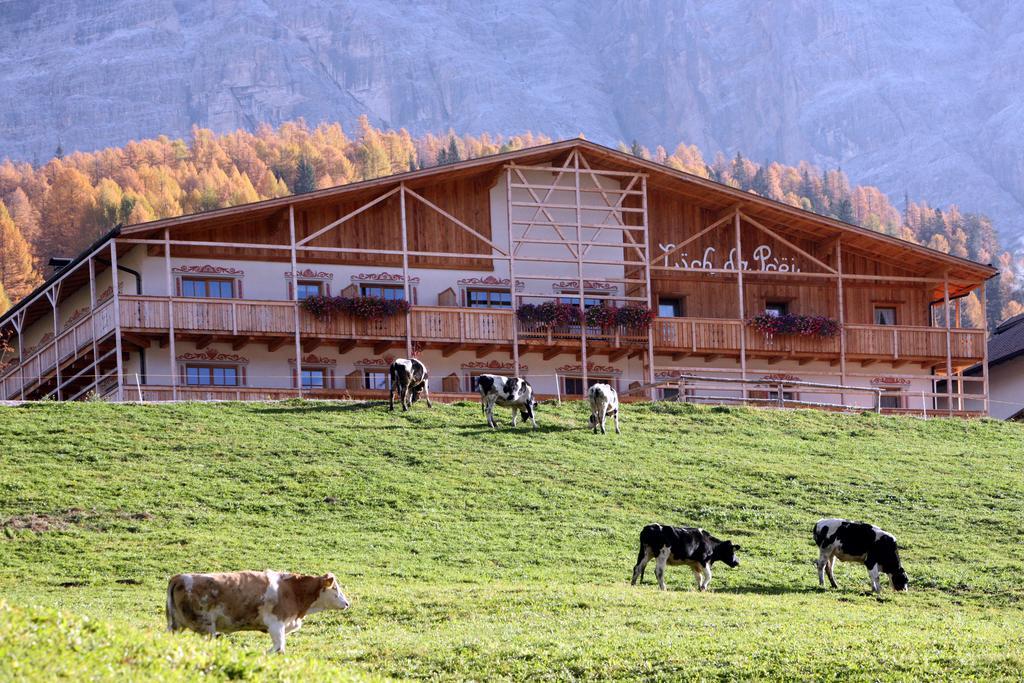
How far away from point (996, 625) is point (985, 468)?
15087 millimetres

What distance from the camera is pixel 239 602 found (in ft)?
49.3

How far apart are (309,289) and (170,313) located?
5321mm

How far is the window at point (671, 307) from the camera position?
4919 cm

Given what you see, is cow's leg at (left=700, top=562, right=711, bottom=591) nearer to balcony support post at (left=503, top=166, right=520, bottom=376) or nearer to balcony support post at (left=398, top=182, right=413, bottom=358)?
balcony support post at (left=398, top=182, right=413, bottom=358)

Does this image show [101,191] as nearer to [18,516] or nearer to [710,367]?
[710,367]

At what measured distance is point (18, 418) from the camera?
31969 millimetres

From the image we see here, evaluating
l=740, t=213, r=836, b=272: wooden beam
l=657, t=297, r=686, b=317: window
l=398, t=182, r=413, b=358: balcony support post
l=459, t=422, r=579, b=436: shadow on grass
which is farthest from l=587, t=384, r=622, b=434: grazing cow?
l=740, t=213, r=836, b=272: wooden beam

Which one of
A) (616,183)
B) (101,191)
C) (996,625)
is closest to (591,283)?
(616,183)

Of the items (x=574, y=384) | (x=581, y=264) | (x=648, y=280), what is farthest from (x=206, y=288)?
(x=648, y=280)

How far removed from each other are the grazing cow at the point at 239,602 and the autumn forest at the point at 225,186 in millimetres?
76751

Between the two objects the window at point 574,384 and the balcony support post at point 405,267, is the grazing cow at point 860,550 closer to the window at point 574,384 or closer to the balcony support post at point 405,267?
the balcony support post at point 405,267

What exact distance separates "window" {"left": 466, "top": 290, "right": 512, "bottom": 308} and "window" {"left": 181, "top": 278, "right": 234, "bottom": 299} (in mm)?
7640

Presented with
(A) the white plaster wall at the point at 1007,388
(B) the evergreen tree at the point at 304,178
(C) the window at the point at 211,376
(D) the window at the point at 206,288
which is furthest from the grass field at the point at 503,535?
(B) the evergreen tree at the point at 304,178

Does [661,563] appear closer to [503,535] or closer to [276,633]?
[503,535]
